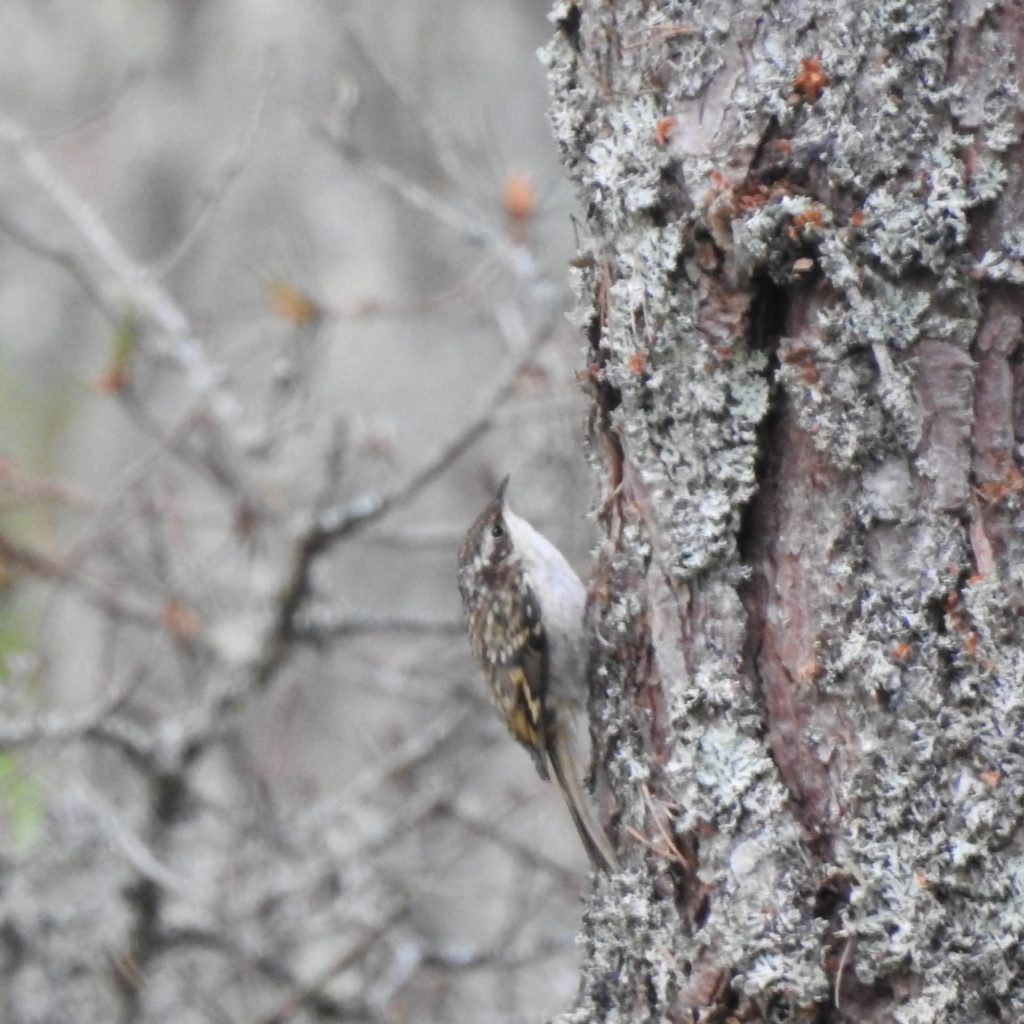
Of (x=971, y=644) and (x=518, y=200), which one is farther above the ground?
(x=518, y=200)

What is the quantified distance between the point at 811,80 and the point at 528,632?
1.68 metres

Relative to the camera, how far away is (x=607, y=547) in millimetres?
2326

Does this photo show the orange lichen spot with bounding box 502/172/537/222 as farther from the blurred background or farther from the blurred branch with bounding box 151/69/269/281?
the blurred branch with bounding box 151/69/269/281

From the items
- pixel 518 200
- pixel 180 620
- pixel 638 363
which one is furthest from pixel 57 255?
pixel 638 363

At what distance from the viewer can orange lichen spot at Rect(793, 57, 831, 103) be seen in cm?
191

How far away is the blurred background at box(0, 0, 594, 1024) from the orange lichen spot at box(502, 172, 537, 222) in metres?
0.01

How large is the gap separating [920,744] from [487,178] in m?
3.12

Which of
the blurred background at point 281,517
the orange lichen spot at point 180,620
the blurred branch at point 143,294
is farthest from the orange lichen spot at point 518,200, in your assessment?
the orange lichen spot at point 180,620

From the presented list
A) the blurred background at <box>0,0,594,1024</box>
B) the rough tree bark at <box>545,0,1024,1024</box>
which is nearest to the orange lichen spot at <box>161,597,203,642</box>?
the blurred background at <box>0,0,594,1024</box>

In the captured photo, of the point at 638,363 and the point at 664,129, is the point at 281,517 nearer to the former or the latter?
the point at 638,363

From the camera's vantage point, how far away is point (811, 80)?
1.92 m

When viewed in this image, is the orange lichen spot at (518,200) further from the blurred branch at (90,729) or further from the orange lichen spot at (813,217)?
the orange lichen spot at (813,217)

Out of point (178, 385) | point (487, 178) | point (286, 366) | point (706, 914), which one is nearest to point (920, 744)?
point (706, 914)

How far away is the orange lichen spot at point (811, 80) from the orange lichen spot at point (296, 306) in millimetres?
2380
